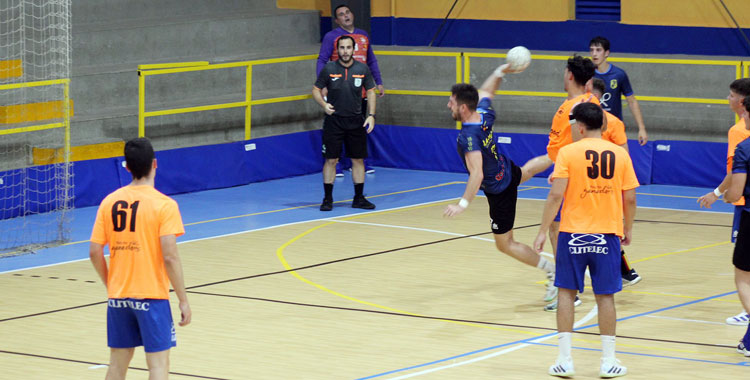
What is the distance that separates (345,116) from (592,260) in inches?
329

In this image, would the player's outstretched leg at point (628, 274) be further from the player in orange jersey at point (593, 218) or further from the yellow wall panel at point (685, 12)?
the yellow wall panel at point (685, 12)

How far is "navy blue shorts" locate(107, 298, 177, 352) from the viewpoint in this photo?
734cm

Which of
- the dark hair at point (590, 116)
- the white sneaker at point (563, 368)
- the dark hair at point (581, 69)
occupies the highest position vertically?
the dark hair at point (581, 69)

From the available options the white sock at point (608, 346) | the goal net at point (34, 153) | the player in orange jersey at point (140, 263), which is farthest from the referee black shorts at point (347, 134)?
the player in orange jersey at point (140, 263)

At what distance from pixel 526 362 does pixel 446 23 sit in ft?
46.8

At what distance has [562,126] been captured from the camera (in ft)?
A: 37.1

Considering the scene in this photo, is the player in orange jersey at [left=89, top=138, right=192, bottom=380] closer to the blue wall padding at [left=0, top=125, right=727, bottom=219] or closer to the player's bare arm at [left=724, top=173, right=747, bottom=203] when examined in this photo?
the player's bare arm at [left=724, top=173, right=747, bottom=203]

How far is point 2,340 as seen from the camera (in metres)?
10.3

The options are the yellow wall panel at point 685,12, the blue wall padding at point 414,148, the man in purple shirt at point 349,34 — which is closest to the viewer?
the man in purple shirt at point 349,34

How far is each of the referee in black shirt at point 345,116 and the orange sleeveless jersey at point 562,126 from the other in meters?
5.53

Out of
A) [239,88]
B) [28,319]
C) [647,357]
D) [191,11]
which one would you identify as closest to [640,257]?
[647,357]

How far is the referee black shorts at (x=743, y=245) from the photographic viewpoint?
30.8ft

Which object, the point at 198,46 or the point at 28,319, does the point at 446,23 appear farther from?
the point at 28,319

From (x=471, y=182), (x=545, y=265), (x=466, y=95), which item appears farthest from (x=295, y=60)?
(x=471, y=182)
